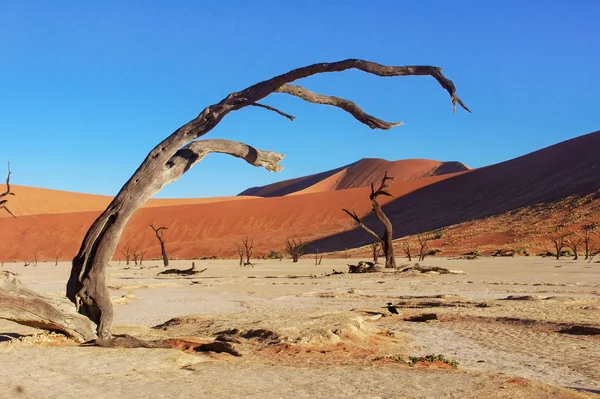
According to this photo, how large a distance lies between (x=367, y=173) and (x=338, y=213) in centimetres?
6307

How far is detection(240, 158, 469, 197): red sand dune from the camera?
134125 millimetres

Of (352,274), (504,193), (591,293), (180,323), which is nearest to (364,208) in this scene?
(504,193)

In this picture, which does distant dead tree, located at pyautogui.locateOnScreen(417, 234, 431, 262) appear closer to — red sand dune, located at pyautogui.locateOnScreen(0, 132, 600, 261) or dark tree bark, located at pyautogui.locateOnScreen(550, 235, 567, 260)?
dark tree bark, located at pyautogui.locateOnScreen(550, 235, 567, 260)

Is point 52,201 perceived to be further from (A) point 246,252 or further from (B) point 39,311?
(B) point 39,311

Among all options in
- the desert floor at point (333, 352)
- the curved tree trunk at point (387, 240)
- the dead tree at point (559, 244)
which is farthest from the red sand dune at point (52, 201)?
the desert floor at point (333, 352)

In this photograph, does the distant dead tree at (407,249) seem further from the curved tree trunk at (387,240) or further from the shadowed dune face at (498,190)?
the shadowed dune face at (498,190)

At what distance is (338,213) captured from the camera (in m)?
79.6

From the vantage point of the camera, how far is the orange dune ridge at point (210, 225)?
70.9 meters

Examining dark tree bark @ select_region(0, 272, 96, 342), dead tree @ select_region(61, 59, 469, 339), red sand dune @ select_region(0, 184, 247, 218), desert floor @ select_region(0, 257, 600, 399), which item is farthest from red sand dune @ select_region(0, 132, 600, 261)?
dark tree bark @ select_region(0, 272, 96, 342)

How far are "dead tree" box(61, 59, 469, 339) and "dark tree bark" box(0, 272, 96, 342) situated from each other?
296mm

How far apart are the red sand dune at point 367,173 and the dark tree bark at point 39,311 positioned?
12073cm

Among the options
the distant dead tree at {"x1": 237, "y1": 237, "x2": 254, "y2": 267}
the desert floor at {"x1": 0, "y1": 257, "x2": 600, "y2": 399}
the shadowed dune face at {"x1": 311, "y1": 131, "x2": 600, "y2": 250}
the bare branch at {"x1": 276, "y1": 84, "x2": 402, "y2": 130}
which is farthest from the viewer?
the shadowed dune face at {"x1": 311, "y1": 131, "x2": 600, "y2": 250}

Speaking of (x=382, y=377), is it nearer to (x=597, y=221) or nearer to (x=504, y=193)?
(x=597, y=221)

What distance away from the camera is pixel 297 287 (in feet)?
64.7
